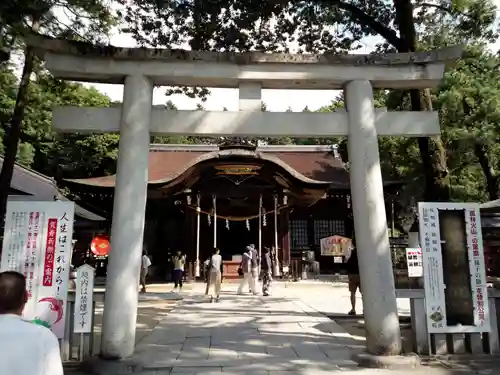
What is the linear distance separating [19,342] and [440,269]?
5373 millimetres

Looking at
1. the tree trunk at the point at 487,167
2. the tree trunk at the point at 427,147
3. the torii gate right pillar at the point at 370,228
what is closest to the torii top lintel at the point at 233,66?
the torii gate right pillar at the point at 370,228

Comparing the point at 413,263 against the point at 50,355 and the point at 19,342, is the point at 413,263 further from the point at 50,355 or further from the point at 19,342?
the point at 19,342

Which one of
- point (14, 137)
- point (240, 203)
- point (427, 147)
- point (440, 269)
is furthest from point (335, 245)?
point (14, 137)

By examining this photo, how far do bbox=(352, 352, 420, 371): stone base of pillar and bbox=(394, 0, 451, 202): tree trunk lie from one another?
10.1 ft

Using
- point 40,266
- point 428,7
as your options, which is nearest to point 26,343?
point 40,266

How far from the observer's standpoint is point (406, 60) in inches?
237

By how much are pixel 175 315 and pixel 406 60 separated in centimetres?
676

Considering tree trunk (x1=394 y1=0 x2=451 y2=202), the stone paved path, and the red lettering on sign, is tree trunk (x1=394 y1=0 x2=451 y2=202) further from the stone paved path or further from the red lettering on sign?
the red lettering on sign

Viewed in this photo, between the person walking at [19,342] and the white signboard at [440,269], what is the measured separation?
16.6 feet

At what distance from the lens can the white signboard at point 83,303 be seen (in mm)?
5484

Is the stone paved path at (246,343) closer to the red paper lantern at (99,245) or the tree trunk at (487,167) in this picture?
the red paper lantern at (99,245)

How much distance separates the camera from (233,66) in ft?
19.4

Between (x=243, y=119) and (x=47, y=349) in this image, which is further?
(x=243, y=119)

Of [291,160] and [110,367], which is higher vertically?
[291,160]
